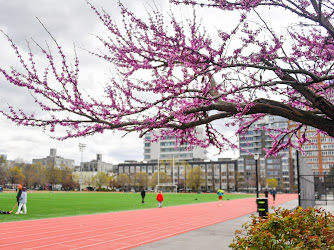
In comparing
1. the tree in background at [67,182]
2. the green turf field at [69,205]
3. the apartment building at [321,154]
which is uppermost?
the apartment building at [321,154]

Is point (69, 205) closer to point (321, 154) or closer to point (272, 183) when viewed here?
point (272, 183)

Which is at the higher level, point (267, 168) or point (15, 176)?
point (267, 168)

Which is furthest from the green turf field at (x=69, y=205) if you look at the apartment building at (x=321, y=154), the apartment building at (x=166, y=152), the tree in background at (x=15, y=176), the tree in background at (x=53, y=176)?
the apartment building at (x=166, y=152)

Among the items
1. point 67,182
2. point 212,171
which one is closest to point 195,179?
point 212,171

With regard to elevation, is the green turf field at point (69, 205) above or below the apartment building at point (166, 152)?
below

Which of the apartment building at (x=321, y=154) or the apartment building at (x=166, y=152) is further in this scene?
the apartment building at (x=166, y=152)

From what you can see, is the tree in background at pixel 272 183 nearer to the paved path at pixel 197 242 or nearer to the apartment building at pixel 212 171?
the apartment building at pixel 212 171

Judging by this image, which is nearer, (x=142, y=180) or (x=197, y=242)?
(x=197, y=242)

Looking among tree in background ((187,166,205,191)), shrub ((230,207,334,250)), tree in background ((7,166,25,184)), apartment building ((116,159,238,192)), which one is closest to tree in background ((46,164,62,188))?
tree in background ((7,166,25,184))

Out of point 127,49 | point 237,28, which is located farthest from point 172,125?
point 237,28

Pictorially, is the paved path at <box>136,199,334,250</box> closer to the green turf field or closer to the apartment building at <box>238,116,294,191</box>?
the green turf field

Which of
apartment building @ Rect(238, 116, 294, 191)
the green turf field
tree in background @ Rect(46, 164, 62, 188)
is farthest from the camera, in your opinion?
tree in background @ Rect(46, 164, 62, 188)

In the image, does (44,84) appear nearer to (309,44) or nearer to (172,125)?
(172,125)

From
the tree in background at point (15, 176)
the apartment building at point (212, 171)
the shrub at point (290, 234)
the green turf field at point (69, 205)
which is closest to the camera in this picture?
the shrub at point (290, 234)
